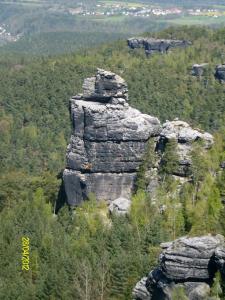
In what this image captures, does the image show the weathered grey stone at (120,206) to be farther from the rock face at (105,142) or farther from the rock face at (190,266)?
the rock face at (190,266)

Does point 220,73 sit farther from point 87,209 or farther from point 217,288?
point 217,288

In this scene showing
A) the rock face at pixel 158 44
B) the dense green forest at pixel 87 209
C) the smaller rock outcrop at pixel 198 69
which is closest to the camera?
the dense green forest at pixel 87 209

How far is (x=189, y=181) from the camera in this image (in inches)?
2655

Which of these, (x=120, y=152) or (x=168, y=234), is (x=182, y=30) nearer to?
(x=120, y=152)

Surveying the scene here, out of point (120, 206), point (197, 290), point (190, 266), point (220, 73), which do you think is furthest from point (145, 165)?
point (220, 73)

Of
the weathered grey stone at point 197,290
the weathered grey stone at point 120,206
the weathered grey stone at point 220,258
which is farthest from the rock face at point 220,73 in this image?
the weathered grey stone at point 220,258

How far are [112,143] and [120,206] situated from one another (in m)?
6.15

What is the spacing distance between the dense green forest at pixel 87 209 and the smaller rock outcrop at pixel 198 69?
1.55 m

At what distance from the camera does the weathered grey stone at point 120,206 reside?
65950mm

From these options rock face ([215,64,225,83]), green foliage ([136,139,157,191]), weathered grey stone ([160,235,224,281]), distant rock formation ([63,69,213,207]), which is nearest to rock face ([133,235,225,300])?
weathered grey stone ([160,235,224,281])

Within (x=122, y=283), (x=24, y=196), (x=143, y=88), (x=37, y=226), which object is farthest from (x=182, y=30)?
(x=122, y=283)

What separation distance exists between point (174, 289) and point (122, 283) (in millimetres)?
6216

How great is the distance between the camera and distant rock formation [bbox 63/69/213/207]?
2689 inches

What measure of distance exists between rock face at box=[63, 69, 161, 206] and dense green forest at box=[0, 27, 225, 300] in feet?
5.54
